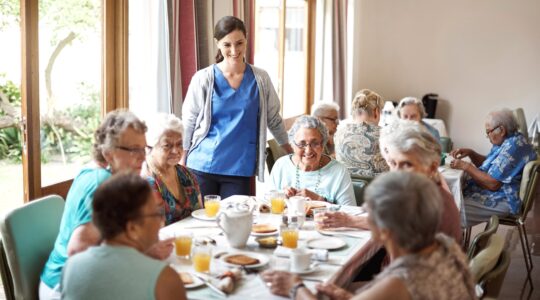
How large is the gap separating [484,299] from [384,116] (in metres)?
4.29

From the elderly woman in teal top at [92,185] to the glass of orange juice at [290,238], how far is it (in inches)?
16.2

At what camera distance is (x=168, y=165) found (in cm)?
278

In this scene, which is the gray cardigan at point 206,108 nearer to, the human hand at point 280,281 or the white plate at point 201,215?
the white plate at point 201,215

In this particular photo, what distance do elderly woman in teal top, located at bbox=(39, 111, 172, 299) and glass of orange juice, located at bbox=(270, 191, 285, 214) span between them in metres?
0.66

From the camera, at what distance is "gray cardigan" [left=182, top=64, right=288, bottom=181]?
3.54 m

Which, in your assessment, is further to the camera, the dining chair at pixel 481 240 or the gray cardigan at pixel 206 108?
the gray cardigan at pixel 206 108

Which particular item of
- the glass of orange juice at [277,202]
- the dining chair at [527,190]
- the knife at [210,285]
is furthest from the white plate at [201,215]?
the dining chair at [527,190]

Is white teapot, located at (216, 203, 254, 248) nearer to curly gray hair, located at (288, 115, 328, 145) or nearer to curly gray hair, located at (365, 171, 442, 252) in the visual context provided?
curly gray hair, located at (365, 171, 442, 252)

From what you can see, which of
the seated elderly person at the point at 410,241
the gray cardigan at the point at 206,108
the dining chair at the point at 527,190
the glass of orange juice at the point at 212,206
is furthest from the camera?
the dining chair at the point at 527,190

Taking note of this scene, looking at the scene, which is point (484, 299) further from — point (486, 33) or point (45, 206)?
point (486, 33)

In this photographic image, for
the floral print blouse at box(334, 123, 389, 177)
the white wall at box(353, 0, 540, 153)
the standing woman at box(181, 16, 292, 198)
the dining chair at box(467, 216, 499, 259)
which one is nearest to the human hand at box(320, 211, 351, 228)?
the dining chair at box(467, 216, 499, 259)

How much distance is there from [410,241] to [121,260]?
2.41 feet

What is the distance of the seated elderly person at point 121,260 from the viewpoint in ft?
5.22

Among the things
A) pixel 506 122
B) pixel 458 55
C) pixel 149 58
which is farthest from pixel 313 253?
pixel 458 55
